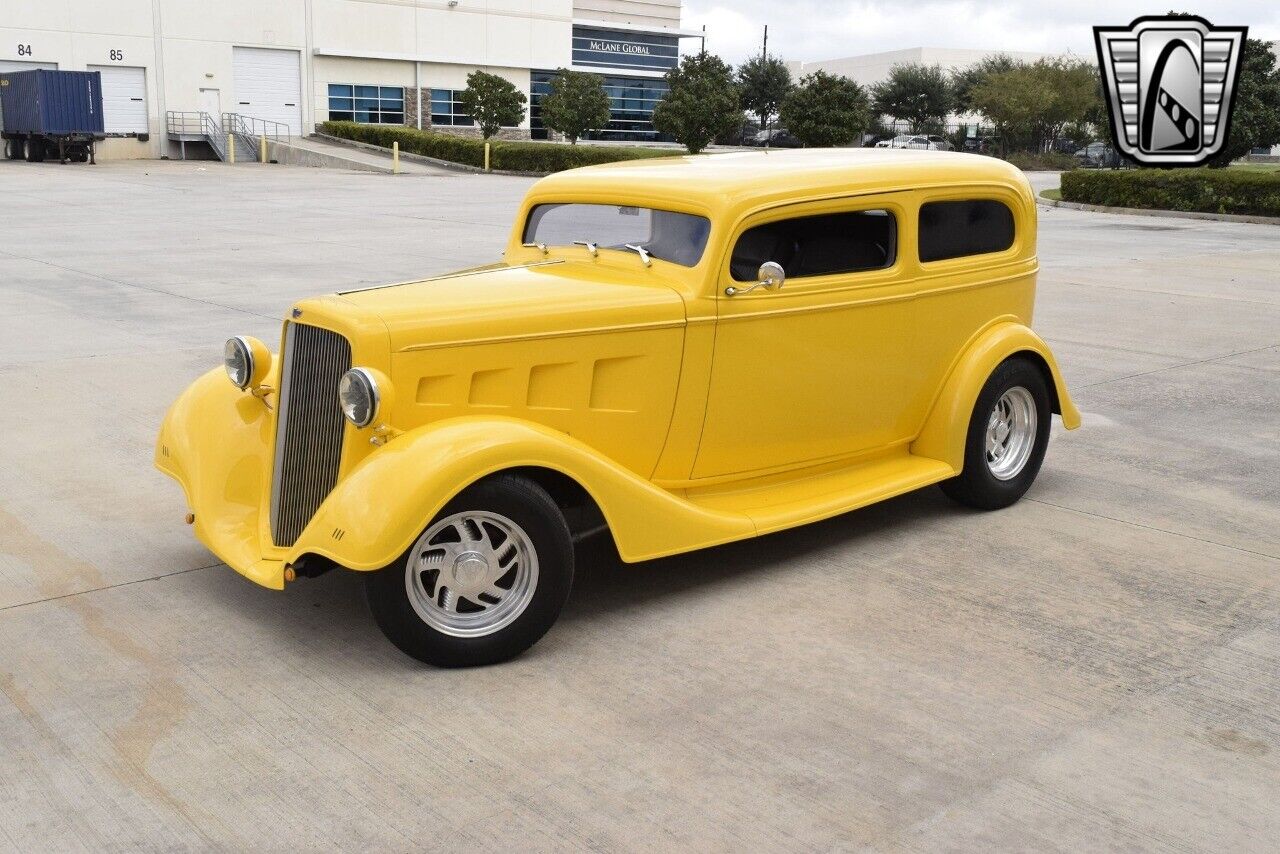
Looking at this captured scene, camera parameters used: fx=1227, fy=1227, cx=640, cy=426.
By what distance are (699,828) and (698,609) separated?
150cm

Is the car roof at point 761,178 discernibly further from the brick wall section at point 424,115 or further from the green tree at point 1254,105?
the brick wall section at point 424,115

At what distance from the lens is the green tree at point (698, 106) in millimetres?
42656

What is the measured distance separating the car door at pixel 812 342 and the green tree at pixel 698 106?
126 feet

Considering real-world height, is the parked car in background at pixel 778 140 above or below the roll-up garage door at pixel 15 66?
below

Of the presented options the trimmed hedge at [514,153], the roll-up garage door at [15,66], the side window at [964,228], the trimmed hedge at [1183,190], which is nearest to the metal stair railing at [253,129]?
the trimmed hedge at [514,153]

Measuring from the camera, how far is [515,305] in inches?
171

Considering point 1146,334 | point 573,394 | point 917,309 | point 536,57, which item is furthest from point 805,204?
point 536,57

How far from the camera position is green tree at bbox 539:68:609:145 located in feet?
154

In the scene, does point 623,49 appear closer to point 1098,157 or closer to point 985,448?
point 1098,157

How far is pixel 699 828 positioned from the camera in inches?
126

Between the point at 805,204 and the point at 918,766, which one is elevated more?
the point at 805,204

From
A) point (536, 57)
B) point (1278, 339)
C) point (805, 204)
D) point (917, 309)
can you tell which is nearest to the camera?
point (805, 204)

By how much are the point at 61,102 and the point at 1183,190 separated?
3039cm

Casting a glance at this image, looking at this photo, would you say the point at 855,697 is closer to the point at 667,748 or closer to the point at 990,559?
the point at 667,748
